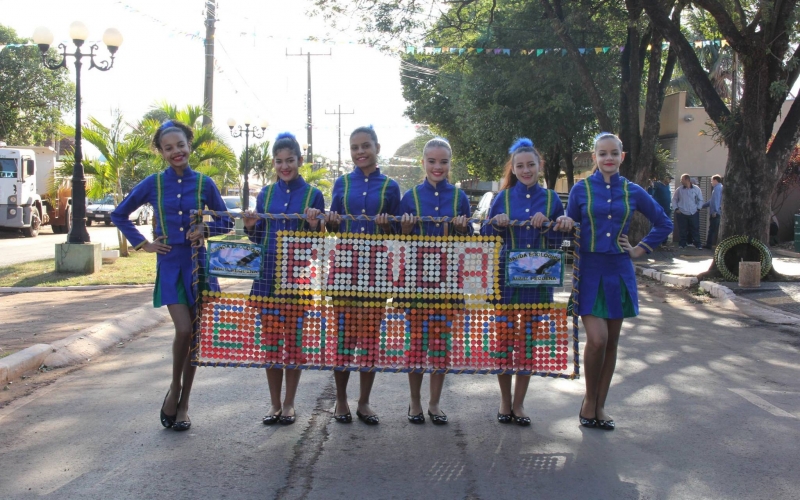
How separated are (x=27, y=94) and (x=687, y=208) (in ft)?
100.0

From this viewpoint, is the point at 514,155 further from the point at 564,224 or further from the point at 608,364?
→ the point at 608,364

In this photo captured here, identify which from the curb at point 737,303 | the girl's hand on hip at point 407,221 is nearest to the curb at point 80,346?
the girl's hand on hip at point 407,221

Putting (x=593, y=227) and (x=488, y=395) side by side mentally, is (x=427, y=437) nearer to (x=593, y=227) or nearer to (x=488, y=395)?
(x=488, y=395)

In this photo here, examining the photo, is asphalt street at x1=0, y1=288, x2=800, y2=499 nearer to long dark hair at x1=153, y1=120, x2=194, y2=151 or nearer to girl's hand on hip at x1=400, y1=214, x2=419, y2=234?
girl's hand on hip at x1=400, y1=214, x2=419, y2=234

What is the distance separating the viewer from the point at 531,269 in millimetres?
5148

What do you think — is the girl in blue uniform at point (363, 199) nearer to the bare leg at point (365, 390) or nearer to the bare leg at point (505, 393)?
the bare leg at point (365, 390)

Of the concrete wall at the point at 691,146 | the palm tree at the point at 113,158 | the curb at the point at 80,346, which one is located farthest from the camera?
the concrete wall at the point at 691,146

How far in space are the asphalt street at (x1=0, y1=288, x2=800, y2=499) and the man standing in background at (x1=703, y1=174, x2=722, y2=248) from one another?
45.6 ft

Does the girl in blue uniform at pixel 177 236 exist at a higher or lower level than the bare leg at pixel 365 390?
higher

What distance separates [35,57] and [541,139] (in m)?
24.6

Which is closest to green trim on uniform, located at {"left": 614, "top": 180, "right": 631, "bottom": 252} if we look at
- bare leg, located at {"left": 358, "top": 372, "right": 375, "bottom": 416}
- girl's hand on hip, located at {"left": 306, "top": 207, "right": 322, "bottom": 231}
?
bare leg, located at {"left": 358, "top": 372, "right": 375, "bottom": 416}

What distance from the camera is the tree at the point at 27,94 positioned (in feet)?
120

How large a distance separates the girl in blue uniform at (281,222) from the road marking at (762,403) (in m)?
3.48

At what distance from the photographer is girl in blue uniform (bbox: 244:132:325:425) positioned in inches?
206
